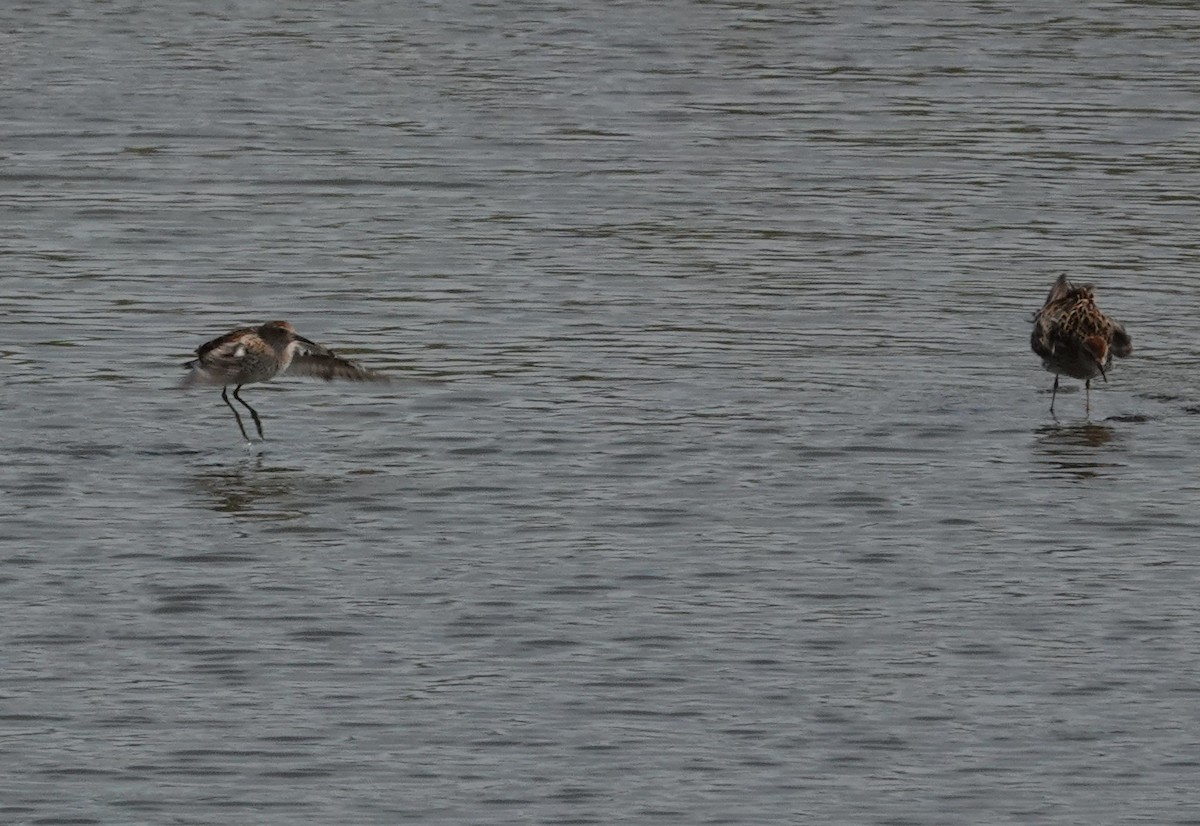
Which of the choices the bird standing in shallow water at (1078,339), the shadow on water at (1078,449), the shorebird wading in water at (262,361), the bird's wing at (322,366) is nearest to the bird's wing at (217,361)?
the shorebird wading in water at (262,361)

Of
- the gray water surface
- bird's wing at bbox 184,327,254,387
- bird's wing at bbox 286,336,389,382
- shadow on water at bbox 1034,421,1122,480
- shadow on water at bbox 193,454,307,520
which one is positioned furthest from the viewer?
bird's wing at bbox 286,336,389,382

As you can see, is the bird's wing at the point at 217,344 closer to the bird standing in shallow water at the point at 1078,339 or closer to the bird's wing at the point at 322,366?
the bird's wing at the point at 322,366

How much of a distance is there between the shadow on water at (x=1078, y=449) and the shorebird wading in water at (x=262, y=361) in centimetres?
352

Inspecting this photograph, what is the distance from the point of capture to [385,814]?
982 centimetres

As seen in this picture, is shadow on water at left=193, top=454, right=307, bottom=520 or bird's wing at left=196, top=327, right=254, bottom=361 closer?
shadow on water at left=193, top=454, right=307, bottom=520

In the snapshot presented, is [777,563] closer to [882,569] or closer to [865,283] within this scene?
[882,569]

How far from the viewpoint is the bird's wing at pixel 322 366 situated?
15.5 m

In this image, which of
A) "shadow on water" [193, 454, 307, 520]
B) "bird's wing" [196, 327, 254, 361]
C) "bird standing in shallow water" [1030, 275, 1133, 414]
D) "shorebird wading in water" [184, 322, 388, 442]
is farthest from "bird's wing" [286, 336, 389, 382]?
"bird standing in shallow water" [1030, 275, 1133, 414]

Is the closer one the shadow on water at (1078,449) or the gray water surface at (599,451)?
the gray water surface at (599,451)

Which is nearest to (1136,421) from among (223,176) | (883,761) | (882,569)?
(882,569)

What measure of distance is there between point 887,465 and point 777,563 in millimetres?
2061

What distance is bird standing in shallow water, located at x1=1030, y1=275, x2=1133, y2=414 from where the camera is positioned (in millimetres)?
16062

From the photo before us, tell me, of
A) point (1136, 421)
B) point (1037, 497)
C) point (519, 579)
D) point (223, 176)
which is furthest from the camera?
point (223, 176)

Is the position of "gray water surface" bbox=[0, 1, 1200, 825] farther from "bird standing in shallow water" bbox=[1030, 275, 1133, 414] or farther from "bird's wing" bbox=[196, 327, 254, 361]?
"bird's wing" bbox=[196, 327, 254, 361]
